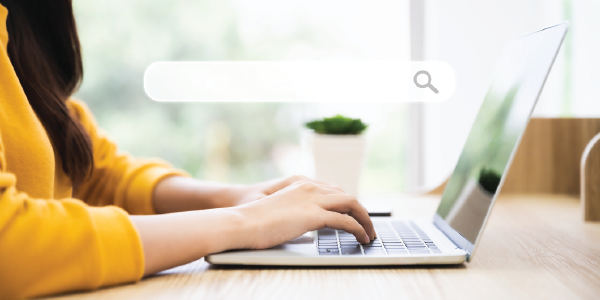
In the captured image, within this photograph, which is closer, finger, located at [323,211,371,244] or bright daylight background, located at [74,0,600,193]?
finger, located at [323,211,371,244]

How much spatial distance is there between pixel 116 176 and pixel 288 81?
2.06 feet

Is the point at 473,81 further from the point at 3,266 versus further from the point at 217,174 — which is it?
the point at 217,174

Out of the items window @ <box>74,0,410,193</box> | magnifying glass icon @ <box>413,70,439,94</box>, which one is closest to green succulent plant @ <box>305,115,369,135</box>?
magnifying glass icon @ <box>413,70,439,94</box>

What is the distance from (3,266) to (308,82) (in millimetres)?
1078

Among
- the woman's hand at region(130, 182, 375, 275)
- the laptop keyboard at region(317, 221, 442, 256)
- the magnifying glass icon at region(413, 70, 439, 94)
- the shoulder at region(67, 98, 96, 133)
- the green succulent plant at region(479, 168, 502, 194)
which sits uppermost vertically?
the magnifying glass icon at region(413, 70, 439, 94)

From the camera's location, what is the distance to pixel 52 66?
766 mm

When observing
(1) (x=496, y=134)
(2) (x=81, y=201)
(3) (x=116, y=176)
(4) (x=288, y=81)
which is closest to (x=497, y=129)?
(1) (x=496, y=134)

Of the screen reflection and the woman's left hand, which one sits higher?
the screen reflection

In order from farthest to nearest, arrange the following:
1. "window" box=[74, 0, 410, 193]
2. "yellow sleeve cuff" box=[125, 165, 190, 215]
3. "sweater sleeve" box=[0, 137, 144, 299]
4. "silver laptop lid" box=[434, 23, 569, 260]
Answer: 1. "window" box=[74, 0, 410, 193]
2. "yellow sleeve cuff" box=[125, 165, 190, 215]
3. "silver laptop lid" box=[434, 23, 569, 260]
4. "sweater sleeve" box=[0, 137, 144, 299]

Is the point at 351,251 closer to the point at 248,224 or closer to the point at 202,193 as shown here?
the point at 248,224

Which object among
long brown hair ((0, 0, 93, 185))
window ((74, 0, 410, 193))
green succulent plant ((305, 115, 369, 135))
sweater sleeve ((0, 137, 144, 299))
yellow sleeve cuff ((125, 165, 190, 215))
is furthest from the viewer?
window ((74, 0, 410, 193))

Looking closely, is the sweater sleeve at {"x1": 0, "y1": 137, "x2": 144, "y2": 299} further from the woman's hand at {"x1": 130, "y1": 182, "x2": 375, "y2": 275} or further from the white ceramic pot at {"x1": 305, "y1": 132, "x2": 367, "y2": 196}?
the white ceramic pot at {"x1": 305, "y1": 132, "x2": 367, "y2": 196}

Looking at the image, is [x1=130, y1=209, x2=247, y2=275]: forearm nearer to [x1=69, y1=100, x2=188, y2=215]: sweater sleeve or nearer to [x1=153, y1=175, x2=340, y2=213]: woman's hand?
[x1=153, y1=175, x2=340, y2=213]: woman's hand

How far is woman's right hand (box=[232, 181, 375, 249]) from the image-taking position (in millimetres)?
466
